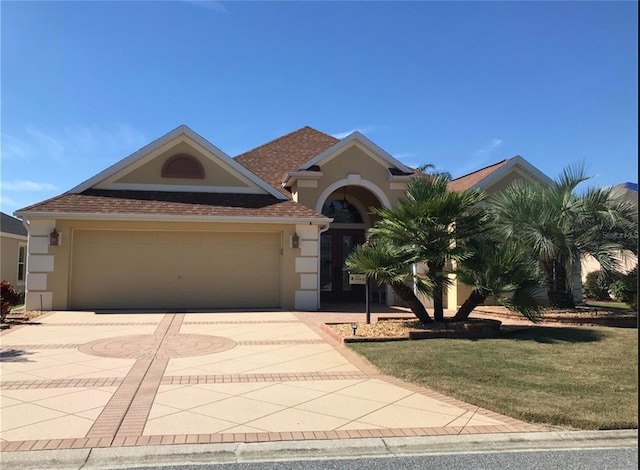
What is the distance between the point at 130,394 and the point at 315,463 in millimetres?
3154

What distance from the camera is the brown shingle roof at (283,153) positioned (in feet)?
71.6

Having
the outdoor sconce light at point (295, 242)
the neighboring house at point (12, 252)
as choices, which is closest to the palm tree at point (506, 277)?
the outdoor sconce light at point (295, 242)

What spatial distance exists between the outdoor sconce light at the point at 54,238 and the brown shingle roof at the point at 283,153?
321 inches

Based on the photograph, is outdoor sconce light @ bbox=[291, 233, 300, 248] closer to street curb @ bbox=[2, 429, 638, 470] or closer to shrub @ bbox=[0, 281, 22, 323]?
shrub @ bbox=[0, 281, 22, 323]

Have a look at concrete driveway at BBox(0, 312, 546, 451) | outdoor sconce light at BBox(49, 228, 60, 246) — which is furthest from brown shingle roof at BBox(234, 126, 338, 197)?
concrete driveway at BBox(0, 312, 546, 451)

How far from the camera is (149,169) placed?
17.7 meters

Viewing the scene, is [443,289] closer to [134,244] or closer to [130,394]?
[130,394]

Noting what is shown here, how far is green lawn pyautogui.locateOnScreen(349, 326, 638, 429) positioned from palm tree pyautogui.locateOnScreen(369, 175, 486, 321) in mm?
1827

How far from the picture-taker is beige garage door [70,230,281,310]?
644 inches

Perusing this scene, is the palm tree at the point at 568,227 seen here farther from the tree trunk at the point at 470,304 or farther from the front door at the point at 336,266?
the front door at the point at 336,266

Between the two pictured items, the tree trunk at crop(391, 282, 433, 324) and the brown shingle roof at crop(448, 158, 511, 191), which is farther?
the brown shingle roof at crop(448, 158, 511, 191)

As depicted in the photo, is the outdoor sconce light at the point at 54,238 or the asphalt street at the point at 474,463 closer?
the asphalt street at the point at 474,463

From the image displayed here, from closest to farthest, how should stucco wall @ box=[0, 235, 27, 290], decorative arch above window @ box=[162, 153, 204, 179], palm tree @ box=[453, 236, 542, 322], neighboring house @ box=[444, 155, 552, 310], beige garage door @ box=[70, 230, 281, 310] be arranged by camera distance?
palm tree @ box=[453, 236, 542, 322] < beige garage door @ box=[70, 230, 281, 310] < decorative arch above window @ box=[162, 153, 204, 179] < neighboring house @ box=[444, 155, 552, 310] < stucco wall @ box=[0, 235, 27, 290]

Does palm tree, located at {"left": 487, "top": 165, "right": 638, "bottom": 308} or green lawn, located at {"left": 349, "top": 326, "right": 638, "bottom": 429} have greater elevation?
palm tree, located at {"left": 487, "top": 165, "right": 638, "bottom": 308}
